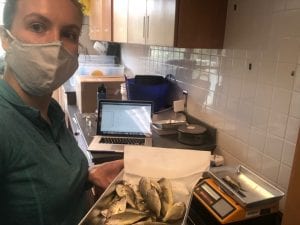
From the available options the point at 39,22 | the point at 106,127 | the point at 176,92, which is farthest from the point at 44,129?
the point at 176,92

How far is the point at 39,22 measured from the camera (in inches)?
34.1

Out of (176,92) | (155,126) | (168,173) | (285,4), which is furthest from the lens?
(176,92)

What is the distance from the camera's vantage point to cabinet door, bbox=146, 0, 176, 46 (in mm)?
1450

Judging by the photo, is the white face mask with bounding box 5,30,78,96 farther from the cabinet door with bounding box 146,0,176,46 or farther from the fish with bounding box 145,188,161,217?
the cabinet door with bounding box 146,0,176,46

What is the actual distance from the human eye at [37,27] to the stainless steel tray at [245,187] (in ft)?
2.70

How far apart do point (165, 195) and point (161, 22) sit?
102cm

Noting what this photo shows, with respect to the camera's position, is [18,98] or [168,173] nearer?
[18,98]

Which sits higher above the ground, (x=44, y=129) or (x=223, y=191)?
(x=44, y=129)

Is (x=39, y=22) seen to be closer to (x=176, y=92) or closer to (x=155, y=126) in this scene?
(x=155, y=126)

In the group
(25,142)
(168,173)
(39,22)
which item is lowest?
(168,173)

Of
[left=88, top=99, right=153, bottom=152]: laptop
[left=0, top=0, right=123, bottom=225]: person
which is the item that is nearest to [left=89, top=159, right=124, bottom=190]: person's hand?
[left=0, top=0, right=123, bottom=225]: person

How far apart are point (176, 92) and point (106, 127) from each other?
677 mm

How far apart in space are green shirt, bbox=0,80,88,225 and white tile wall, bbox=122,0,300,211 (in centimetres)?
87

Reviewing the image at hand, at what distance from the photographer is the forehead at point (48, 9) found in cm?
86
